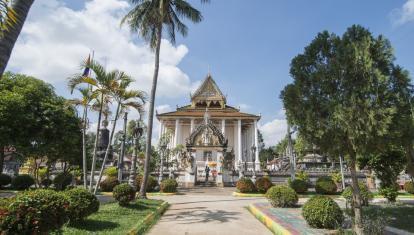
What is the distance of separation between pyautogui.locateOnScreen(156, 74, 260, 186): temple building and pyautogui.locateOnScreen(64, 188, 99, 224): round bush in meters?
19.1

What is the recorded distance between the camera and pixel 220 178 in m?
26.6

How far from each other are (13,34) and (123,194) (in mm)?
8110

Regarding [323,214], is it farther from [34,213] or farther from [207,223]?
[34,213]

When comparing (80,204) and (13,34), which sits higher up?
(13,34)

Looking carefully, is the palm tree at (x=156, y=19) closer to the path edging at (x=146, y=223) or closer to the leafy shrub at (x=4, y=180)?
the path edging at (x=146, y=223)

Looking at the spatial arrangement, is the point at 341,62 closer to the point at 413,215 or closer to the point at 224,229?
the point at 224,229

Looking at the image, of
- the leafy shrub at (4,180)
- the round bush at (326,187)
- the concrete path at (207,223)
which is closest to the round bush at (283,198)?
the concrete path at (207,223)

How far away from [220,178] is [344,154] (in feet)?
64.9

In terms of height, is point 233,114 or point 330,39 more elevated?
point 233,114

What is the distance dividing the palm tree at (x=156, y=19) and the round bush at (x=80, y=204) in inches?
270

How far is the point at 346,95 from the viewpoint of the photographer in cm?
700

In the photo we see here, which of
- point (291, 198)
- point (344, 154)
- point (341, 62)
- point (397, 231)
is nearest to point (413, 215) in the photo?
point (397, 231)

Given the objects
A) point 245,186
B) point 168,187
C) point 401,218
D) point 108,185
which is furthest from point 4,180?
point 401,218

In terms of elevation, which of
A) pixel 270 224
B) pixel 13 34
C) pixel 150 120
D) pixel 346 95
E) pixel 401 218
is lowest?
pixel 270 224
